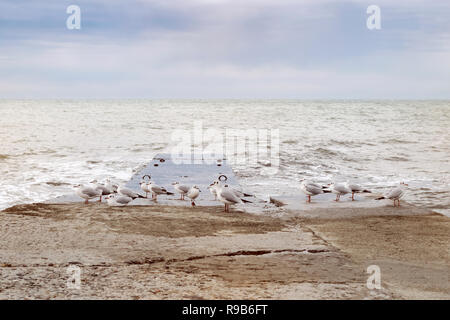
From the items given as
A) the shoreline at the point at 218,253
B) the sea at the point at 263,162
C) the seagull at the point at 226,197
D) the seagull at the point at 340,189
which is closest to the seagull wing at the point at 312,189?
the seagull at the point at 340,189

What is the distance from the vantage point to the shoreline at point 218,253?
4.48 metres

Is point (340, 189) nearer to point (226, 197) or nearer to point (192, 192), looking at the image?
point (226, 197)

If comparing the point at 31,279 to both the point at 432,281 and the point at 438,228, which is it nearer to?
the point at 432,281

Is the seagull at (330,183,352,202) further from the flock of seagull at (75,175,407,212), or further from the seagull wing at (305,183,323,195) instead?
the seagull wing at (305,183,323,195)

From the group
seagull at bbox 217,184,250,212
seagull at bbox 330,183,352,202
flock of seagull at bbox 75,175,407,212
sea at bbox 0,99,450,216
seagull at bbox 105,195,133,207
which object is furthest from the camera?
sea at bbox 0,99,450,216

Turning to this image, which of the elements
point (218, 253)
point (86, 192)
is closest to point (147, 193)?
point (86, 192)

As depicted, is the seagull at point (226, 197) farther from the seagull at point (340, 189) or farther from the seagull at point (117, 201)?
the seagull at point (340, 189)

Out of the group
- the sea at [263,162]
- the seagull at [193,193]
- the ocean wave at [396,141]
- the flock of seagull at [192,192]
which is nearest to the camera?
the flock of seagull at [192,192]

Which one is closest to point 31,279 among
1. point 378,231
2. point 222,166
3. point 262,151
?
point 378,231

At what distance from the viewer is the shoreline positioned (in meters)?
4.48

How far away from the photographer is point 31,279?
4.66 m

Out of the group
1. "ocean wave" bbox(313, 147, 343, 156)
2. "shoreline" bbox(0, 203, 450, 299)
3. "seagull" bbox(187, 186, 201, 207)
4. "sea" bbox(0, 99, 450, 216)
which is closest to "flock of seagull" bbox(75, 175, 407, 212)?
"seagull" bbox(187, 186, 201, 207)

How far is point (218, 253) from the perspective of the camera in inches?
226
